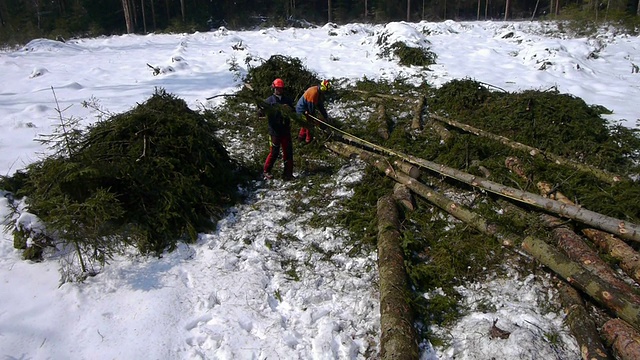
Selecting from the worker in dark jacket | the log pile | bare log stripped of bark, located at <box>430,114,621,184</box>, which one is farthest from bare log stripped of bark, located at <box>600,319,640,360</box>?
the worker in dark jacket

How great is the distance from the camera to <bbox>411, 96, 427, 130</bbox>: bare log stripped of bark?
9.67 meters

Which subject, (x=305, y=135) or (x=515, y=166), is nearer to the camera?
(x=515, y=166)

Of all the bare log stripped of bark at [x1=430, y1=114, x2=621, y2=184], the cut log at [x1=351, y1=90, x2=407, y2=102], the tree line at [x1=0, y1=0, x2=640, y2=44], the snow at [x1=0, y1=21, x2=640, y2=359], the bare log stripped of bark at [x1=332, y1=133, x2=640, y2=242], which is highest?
the tree line at [x1=0, y1=0, x2=640, y2=44]

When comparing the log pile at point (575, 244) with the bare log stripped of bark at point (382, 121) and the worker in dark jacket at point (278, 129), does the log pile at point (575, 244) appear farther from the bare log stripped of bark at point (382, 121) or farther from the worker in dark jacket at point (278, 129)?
the worker in dark jacket at point (278, 129)

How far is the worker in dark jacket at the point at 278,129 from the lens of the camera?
7.04 meters

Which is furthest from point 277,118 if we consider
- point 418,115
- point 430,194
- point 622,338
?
point 622,338

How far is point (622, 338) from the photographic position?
11.9ft

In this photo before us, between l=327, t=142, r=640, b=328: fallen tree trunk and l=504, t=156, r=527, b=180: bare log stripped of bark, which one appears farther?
l=504, t=156, r=527, b=180: bare log stripped of bark

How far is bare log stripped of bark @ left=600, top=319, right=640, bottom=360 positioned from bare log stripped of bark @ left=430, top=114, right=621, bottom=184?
344 cm

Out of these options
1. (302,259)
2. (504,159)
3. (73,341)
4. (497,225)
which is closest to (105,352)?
(73,341)

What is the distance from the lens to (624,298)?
383cm

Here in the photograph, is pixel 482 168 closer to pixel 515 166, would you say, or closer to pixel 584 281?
pixel 515 166

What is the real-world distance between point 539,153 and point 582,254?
124 inches

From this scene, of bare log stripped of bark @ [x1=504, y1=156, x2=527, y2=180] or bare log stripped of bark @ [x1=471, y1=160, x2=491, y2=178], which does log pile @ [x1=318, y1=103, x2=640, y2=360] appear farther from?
bare log stripped of bark @ [x1=471, y1=160, x2=491, y2=178]
